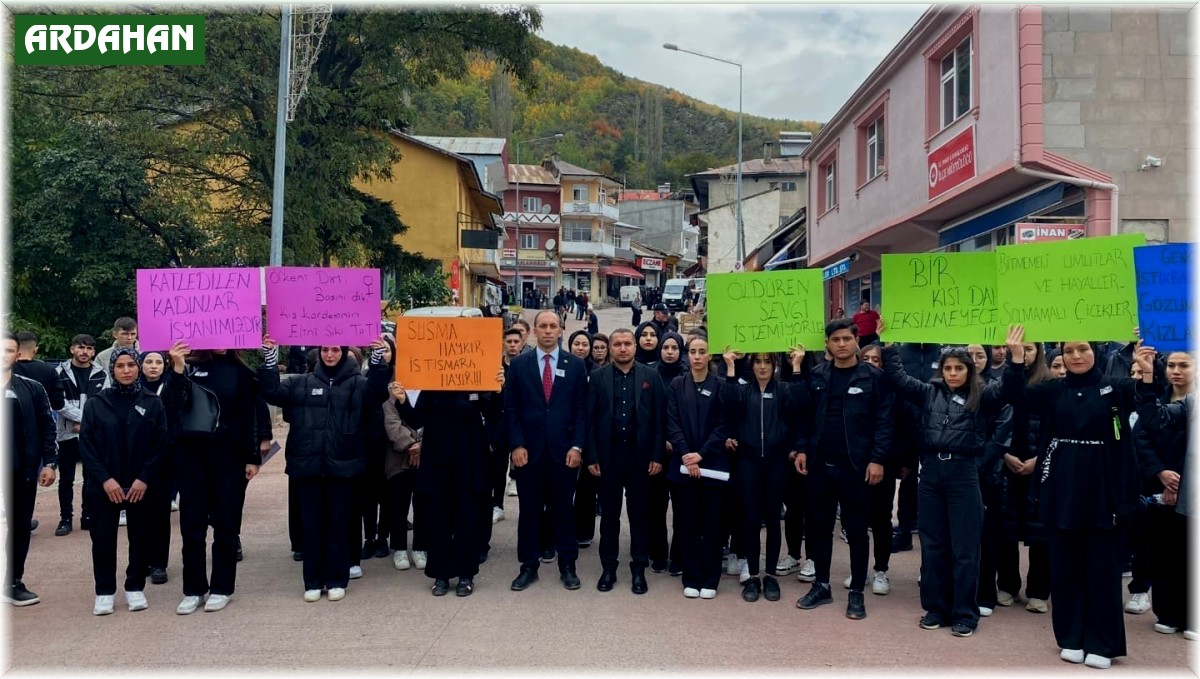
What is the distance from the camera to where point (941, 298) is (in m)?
6.11

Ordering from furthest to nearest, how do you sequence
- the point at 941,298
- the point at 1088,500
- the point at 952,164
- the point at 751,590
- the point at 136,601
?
the point at 952,164, the point at 751,590, the point at 136,601, the point at 941,298, the point at 1088,500

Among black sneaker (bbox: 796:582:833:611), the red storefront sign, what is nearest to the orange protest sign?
black sneaker (bbox: 796:582:833:611)

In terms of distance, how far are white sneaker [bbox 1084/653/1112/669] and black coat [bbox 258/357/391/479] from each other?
4.79 meters

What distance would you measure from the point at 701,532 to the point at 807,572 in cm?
98

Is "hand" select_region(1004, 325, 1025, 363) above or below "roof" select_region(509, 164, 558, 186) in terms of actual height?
below

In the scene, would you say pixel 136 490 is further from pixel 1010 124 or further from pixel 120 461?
pixel 1010 124

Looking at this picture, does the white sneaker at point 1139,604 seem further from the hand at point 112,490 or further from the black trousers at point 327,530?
the hand at point 112,490

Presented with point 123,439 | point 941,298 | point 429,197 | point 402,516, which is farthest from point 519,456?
point 429,197

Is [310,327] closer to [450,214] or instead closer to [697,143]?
[450,214]

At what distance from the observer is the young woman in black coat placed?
5262 mm

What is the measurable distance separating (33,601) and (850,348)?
5962 millimetres

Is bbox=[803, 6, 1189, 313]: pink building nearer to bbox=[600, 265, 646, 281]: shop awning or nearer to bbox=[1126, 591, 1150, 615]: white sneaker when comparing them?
bbox=[1126, 591, 1150, 615]: white sneaker

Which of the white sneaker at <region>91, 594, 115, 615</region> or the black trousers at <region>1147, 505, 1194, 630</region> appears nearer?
the black trousers at <region>1147, 505, 1194, 630</region>

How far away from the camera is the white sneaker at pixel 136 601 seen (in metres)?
6.35
